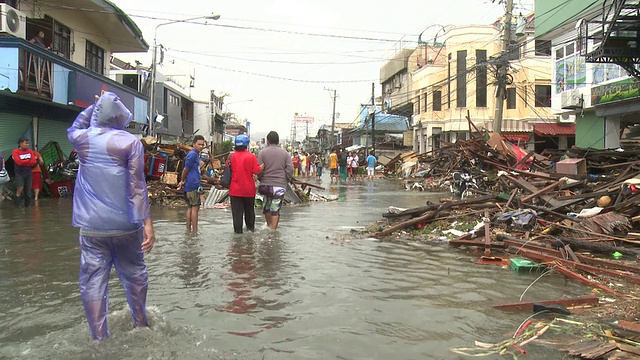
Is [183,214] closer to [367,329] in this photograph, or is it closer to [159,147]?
[159,147]

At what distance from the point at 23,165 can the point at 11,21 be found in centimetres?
472

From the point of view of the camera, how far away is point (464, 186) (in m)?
16.1

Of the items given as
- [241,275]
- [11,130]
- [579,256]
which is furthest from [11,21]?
[579,256]

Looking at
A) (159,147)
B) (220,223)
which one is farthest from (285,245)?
(159,147)

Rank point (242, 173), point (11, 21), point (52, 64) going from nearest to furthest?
point (242, 173) < point (11, 21) < point (52, 64)

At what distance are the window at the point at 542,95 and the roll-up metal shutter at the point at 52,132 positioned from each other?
30.8 metres

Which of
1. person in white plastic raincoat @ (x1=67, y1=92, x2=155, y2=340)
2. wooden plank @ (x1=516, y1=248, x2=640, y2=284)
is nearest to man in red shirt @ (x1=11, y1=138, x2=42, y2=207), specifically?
person in white plastic raincoat @ (x1=67, y1=92, x2=155, y2=340)

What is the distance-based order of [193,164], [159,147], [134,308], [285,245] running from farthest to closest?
1. [159,147]
2. [193,164]
3. [285,245]
4. [134,308]

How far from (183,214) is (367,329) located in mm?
8750

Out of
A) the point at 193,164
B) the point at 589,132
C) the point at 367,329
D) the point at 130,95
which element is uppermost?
the point at 130,95

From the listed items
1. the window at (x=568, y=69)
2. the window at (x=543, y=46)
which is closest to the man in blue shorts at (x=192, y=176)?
the window at (x=568, y=69)

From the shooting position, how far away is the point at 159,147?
52.7 feet

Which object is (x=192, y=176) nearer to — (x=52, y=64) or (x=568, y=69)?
(x=52, y=64)

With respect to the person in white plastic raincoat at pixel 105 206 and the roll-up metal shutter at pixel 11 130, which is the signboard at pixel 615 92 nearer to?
the person in white plastic raincoat at pixel 105 206
